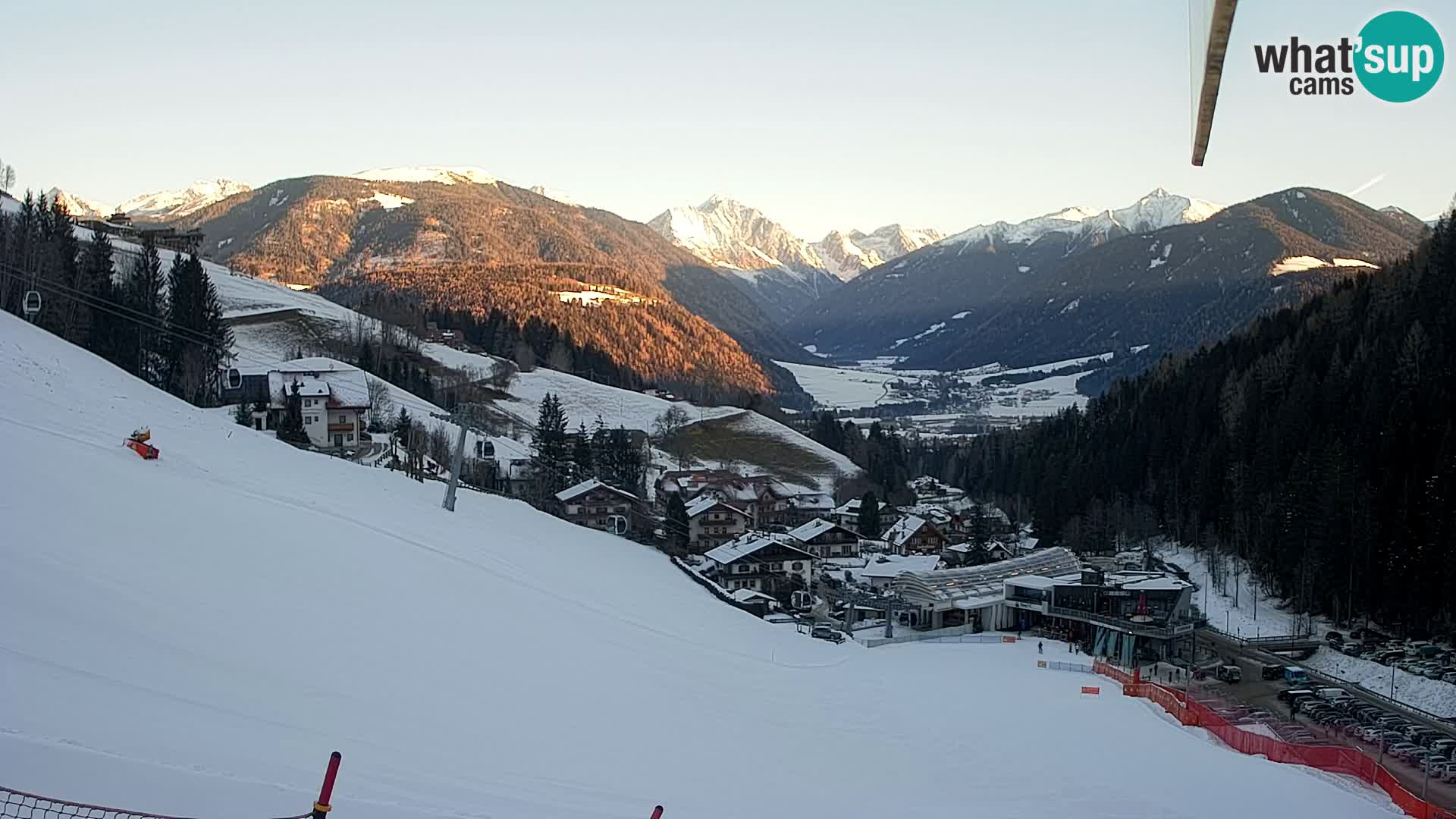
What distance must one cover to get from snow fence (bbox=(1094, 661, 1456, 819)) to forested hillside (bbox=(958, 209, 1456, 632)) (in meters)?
12.1

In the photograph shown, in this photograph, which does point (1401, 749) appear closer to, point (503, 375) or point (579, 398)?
point (579, 398)

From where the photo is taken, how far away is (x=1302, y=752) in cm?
1616

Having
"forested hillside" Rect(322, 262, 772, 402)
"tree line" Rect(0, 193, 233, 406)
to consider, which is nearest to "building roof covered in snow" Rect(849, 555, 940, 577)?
"tree line" Rect(0, 193, 233, 406)

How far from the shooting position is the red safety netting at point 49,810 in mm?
4582

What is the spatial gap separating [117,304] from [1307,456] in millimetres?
46436

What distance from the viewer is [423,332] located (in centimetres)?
9750

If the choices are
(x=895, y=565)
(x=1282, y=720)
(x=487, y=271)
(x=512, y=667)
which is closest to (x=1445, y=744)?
(x=1282, y=720)

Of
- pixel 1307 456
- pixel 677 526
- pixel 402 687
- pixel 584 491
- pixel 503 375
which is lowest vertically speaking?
pixel 677 526

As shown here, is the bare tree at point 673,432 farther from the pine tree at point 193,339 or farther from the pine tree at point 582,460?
the pine tree at point 193,339

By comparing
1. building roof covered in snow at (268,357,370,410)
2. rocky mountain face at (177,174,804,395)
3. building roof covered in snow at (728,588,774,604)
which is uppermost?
rocky mountain face at (177,174,804,395)

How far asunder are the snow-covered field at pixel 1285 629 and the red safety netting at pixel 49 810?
25.0m

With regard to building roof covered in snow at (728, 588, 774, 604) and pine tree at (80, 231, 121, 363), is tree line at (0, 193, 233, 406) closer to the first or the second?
pine tree at (80, 231, 121, 363)

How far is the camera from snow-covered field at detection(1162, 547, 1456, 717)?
22766 mm

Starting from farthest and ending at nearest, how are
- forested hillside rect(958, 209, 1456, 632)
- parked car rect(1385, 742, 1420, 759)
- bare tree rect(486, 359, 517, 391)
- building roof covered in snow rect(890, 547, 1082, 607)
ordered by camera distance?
bare tree rect(486, 359, 517, 391), building roof covered in snow rect(890, 547, 1082, 607), forested hillside rect(958, 209, 1456, 632), parked car rect(1385, 742, 1420, 759)
